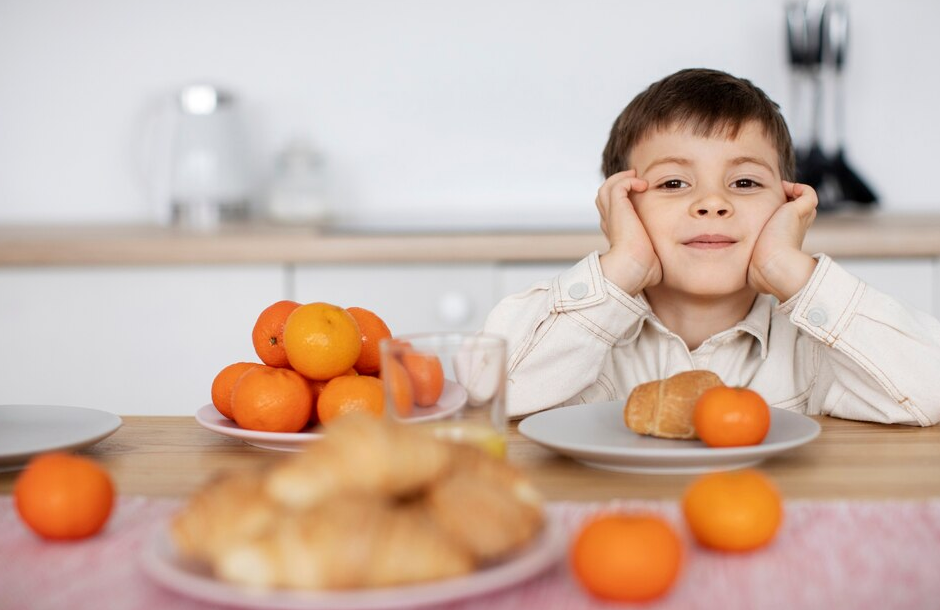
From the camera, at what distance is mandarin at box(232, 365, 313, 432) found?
3.00 ft

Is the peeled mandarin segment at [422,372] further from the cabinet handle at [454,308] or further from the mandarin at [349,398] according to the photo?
the cabinet handle at [454,308]

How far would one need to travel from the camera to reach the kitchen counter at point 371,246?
1.96m

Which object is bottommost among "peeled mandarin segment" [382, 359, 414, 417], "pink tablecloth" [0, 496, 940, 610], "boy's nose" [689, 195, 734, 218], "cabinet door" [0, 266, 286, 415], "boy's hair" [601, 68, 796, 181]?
"cabinet door" [0, 266, 286, 415]

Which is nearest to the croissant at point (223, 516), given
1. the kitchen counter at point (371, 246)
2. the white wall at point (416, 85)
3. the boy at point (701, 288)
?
the boy at point (701, 288)

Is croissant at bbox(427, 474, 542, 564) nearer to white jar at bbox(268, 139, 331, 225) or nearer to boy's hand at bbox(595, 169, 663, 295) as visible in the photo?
boy's hand at bbox(595, 169, 663, 295)

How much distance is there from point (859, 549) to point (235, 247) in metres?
1.55

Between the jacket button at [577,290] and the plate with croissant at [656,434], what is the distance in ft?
1.05

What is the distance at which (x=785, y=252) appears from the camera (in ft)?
4.19

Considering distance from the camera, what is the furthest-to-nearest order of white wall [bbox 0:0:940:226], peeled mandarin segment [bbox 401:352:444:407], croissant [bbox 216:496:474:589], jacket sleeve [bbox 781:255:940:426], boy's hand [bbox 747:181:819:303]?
white wall [bbox 0:0:940:226] → boy's hand [bbox 747:181:819:303] → jacket sleeve [bbox 781:255:940:426] → peeled mandarin segment [bbox 401:352:444:407] → croissant [bbox 216:496:474:589]

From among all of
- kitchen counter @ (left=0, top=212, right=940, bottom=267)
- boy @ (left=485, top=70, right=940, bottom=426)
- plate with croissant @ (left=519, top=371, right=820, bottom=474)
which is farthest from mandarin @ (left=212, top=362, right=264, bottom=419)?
kitchen counter @ (left=0, top=212, right=940, bottom=267)

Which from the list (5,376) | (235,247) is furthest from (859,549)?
(5,376)

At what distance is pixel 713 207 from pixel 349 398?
2.03ft

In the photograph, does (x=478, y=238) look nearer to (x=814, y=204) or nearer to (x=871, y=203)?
(x=814, y=204)

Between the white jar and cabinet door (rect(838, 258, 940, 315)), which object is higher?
the white jar
